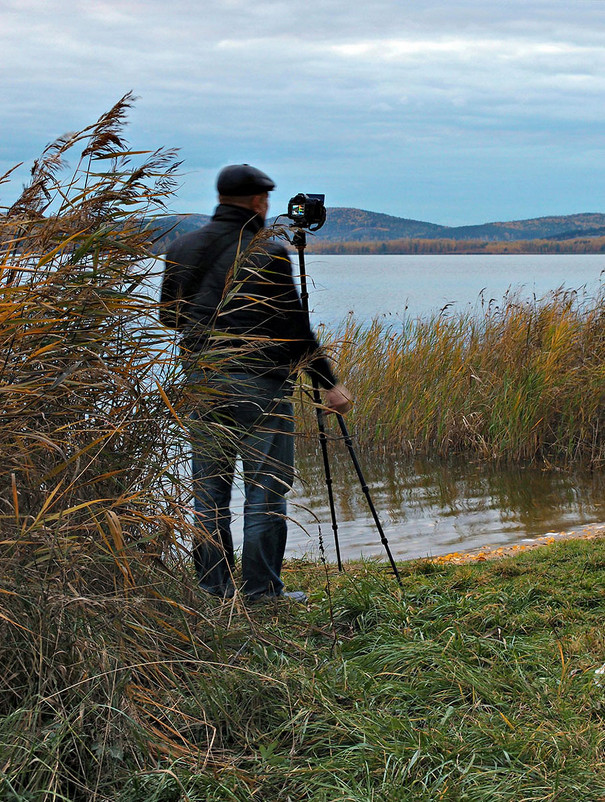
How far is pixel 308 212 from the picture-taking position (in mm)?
4688

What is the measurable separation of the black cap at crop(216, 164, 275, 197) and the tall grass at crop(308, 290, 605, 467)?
16.6 ft

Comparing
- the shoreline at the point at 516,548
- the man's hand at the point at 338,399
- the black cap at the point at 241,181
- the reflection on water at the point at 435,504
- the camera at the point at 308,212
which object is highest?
the black cap at the point at 241,181

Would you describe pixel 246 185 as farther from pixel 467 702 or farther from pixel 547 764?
pixel 547 764

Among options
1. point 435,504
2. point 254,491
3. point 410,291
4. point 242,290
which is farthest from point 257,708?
point 410,291

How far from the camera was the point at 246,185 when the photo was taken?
441cm

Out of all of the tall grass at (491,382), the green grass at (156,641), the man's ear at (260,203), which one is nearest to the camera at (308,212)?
the man's ear at (260,203)

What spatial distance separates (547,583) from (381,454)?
5994 mm

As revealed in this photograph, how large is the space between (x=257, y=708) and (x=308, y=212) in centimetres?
270

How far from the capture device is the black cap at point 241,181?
4.41m

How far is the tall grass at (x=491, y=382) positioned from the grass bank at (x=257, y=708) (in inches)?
248

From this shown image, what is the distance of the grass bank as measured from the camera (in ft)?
8.24

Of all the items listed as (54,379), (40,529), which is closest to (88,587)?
(40,529)

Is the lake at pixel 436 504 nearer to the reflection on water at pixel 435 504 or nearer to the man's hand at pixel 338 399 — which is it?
the reflection on water at pixel 435 504

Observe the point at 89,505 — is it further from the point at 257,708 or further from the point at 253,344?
the point at 253,344
